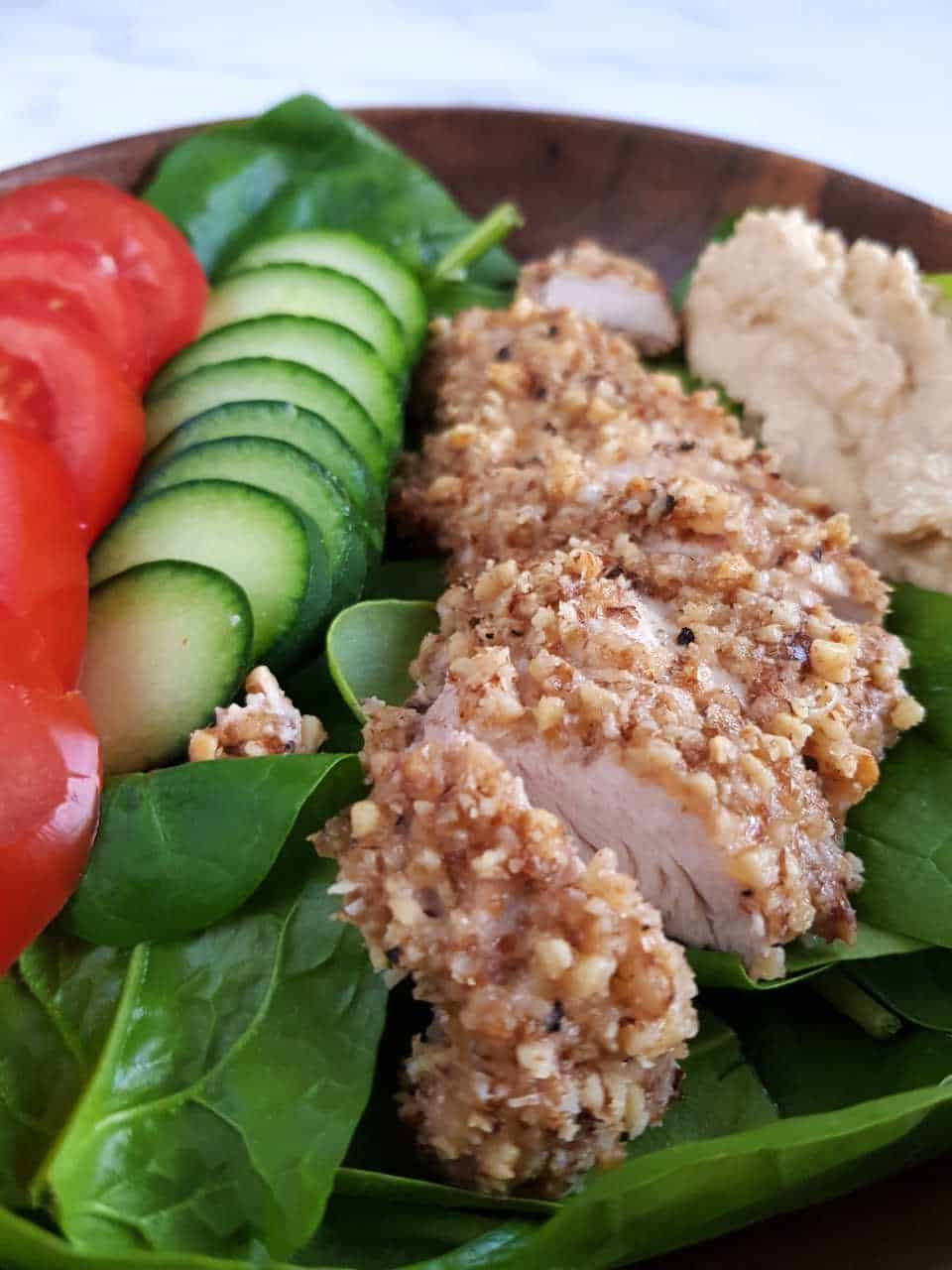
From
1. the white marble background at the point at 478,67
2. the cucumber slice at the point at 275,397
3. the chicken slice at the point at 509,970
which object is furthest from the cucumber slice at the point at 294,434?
the white marble background at the point at 478,67

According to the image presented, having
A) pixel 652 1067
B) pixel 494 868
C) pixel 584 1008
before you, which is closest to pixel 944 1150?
pixel 652 1067

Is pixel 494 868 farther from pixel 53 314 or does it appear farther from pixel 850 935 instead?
pixel 53 314

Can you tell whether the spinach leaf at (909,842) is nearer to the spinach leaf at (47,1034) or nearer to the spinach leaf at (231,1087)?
the spinach leaf at (231,1087)

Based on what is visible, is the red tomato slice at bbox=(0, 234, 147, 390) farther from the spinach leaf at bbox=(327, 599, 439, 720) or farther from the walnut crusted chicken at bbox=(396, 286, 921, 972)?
the spinach leaf at bbox=(327, 599, 439, 720)

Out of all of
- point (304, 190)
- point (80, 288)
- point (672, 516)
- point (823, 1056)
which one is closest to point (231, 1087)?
point (823, 1056)

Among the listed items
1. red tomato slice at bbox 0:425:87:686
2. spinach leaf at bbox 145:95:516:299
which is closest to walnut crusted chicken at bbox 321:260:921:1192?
red tomato slice at bbox 0:425:87:686

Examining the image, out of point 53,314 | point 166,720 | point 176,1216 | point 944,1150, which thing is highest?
point 53,314
